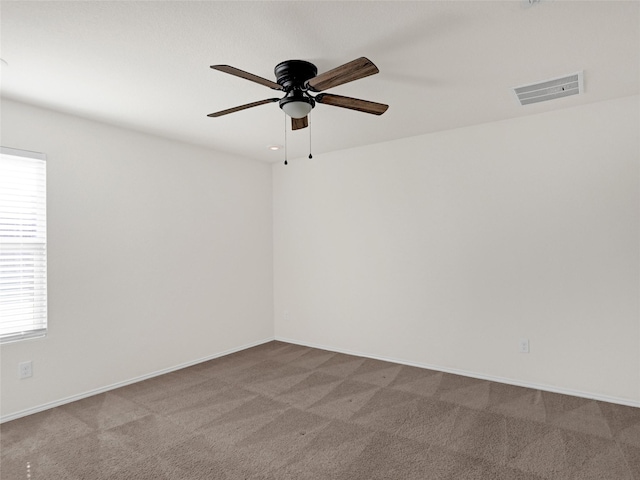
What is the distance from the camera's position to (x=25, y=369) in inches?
119

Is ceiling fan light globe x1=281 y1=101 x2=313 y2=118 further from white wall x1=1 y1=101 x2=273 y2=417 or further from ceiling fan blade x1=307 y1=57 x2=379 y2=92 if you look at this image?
white wall x1=1 y1=101 x2=273 y2=417

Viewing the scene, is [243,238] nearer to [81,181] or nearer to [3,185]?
[81,181]

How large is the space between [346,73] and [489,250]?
2.49 m

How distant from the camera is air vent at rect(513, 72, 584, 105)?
9.11 ft

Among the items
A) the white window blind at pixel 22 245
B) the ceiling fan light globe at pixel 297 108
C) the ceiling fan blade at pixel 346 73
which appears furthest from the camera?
the white window blind at pixel 22 245

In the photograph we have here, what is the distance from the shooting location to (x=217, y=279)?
4609 millimetres

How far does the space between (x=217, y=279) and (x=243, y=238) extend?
649mm

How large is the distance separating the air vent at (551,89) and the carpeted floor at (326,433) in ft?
8.19

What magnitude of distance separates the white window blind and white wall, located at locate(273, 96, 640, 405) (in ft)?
9.28

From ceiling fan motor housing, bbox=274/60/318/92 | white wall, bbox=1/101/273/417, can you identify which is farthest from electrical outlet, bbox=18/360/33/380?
ceiling fan motor housing, bbox=274/60/318/92

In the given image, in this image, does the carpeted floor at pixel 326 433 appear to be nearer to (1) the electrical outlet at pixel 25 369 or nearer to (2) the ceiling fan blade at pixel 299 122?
(1) the electrical outlet at pixel 25 369

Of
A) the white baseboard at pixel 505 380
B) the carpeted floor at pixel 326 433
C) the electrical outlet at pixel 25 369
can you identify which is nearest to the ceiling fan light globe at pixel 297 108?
the carpeted floor at pixel 326 433

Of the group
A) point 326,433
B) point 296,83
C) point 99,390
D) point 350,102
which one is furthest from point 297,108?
point 99,390

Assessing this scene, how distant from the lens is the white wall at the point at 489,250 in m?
3.16
